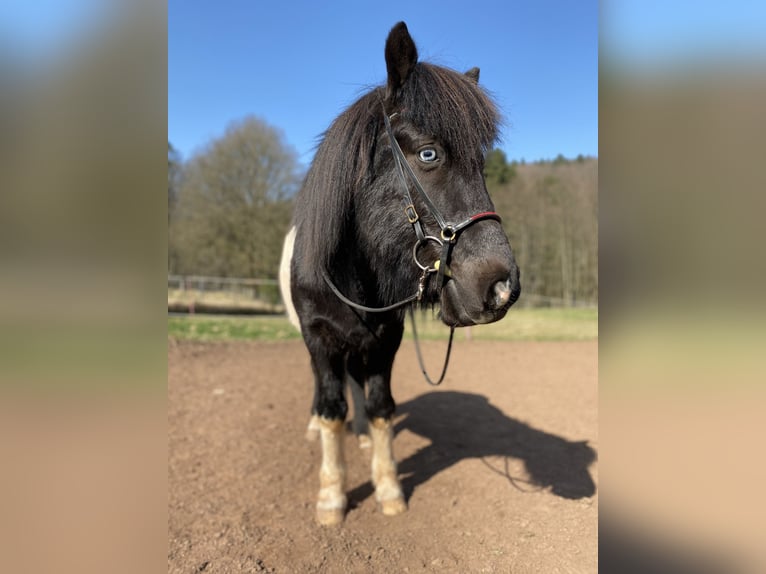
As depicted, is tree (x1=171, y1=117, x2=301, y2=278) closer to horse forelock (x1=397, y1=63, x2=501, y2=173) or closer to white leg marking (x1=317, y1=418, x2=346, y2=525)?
white leg marking (x1=317, y1=418, x2=346, y2=525)

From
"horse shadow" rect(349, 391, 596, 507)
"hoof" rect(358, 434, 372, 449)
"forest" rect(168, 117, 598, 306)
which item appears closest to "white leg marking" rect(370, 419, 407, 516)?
"horse shadow" rect(349, 391, 596, 507)

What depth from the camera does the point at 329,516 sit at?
3385 mm

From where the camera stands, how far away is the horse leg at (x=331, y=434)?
3.41 metres

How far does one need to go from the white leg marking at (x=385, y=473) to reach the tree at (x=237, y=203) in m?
19.3

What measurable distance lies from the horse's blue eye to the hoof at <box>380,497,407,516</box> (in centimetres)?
274

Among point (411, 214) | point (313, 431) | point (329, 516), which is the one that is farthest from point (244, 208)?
point (411, 214)

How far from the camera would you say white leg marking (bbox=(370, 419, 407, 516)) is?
354 cm

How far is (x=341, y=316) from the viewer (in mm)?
3184

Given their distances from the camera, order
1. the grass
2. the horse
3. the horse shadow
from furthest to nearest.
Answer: the grass → the horse shadow → the horse

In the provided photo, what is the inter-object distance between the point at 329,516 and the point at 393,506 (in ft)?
1.73
